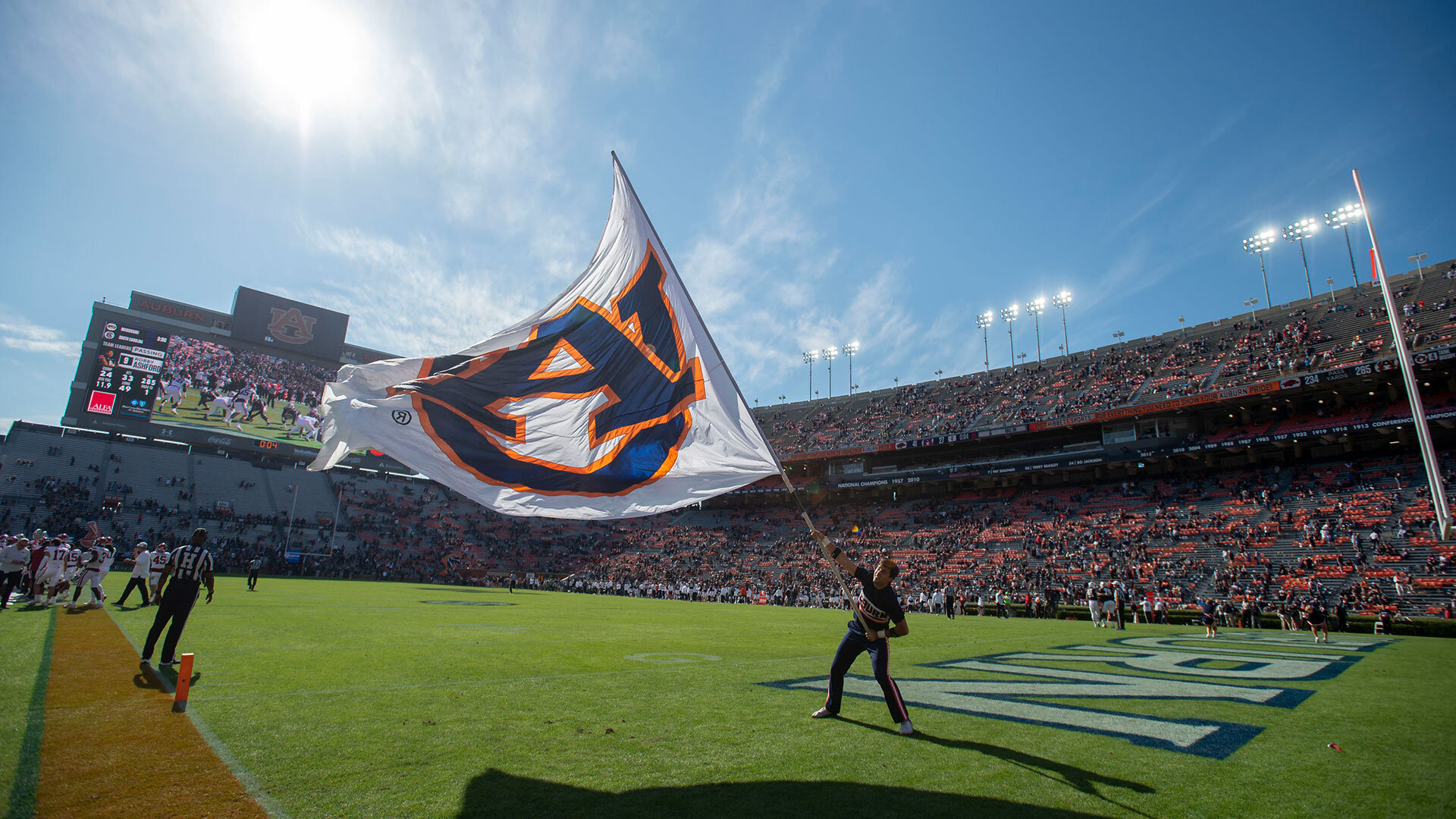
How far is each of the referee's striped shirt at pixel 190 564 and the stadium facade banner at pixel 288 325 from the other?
58026 millimetres

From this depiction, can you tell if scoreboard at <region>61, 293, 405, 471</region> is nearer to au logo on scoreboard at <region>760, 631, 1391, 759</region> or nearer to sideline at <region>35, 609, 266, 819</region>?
sideline at <region>35, 609, 266, 819</region>

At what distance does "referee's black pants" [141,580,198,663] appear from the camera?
818 cm

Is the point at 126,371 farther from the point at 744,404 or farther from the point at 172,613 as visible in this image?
the point at 744,404

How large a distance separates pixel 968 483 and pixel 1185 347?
16.6 metres

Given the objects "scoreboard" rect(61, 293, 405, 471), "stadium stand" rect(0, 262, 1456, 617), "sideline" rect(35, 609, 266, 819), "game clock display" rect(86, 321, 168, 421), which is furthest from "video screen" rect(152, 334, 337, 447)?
"sideline" rect(35, 609, 266, 819)

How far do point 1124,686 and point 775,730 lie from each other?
5677 millimetres

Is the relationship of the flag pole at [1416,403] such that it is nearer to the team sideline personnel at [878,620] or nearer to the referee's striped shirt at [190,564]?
the team sideline personnel at [878,620]

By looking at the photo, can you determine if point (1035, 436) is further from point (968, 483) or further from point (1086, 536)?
point (1086, 536)

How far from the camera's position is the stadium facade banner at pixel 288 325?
55906mm

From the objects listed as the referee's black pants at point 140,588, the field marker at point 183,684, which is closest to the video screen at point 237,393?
the referee's black pants at point 140,588

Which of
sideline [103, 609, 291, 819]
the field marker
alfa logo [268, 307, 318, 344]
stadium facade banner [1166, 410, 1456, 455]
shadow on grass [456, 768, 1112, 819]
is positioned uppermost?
alfa logo [268, 307, 318, 344]

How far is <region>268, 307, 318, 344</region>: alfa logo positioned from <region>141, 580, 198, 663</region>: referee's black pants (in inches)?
2319

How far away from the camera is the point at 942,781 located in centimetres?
460

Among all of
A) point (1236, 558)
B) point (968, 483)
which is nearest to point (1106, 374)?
point (968, 483)
